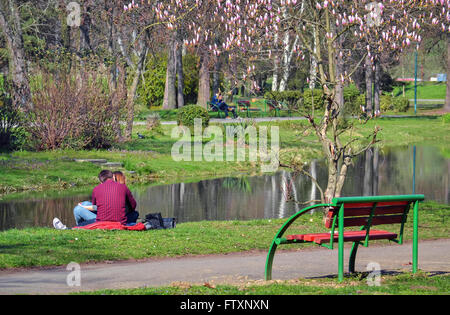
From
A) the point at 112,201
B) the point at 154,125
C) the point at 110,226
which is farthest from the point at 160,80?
the point at 112,201

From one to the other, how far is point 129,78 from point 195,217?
583 inches

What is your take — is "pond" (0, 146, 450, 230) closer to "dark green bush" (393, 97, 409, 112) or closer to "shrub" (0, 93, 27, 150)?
"shrub" (0, 93, 27, 150)

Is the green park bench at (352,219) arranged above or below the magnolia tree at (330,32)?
below

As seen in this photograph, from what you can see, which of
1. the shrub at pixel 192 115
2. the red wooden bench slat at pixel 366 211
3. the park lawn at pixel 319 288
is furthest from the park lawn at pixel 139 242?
the shrub at pixel 192 115

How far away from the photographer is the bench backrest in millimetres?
8461

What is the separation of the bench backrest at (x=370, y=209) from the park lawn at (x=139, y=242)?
2826mm

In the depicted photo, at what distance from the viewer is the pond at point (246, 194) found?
17406mm

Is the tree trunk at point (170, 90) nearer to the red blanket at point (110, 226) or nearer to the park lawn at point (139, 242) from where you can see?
the park lawn at point (139, 242)

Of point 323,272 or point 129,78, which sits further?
point 129,78

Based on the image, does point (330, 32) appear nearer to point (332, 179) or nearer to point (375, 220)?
point (332, 179)
